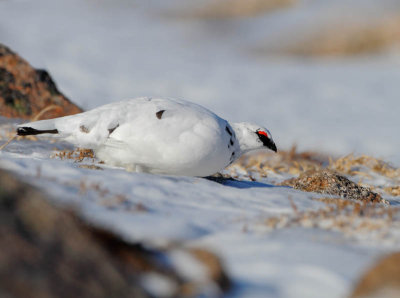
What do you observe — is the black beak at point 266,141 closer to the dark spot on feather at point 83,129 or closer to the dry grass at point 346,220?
the dry grass at point 346,220

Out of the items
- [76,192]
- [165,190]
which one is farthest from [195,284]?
[165,190]

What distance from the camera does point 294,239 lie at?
2363 mm

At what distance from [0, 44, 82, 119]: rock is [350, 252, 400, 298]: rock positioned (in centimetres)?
594

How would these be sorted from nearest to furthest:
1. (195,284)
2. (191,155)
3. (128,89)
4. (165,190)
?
(195,284)
(165,190)
(191,155)
(128,89)

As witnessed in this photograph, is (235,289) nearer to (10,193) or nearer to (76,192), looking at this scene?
(10,193)

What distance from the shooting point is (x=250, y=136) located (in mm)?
4020

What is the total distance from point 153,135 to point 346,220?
142 cm

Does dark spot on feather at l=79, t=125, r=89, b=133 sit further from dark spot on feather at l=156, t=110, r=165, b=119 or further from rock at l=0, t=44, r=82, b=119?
rock at l=0, t=44, r=82, b=119

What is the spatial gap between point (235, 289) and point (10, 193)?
887mm

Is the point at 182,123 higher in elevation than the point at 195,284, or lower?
higher

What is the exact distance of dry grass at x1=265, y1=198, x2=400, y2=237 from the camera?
2.61 m

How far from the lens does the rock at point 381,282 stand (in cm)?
168

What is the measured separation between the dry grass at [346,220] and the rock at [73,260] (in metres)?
0.86

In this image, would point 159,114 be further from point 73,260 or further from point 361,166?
point 361,166
